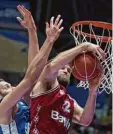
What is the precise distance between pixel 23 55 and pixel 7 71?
1.12 ft

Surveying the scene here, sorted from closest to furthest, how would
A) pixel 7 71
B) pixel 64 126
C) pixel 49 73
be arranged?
pixel 49 73
pixel 64 126
pixel 7 71

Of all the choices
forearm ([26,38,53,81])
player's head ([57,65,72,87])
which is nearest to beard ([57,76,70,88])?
player's head ([57,65,72,87])

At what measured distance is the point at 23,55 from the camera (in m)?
6.71

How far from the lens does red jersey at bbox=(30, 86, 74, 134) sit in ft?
8.64

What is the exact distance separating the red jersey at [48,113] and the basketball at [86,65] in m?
0.18

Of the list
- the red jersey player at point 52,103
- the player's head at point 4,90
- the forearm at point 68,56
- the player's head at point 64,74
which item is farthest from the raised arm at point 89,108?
the player's head at point 4,90

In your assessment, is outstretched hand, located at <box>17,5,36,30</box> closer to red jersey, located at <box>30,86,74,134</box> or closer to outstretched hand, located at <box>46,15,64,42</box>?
outstretched hand, located at <box>46,15,64,42</box>

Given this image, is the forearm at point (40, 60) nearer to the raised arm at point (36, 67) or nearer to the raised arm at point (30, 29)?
the raised arm at point (36, 67)

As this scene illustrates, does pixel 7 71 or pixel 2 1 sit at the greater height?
pixel 2 1

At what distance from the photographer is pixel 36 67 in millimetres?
2512

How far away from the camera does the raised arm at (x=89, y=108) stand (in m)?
2.67

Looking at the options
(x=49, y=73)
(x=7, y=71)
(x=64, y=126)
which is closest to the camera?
(x=49, y=73)

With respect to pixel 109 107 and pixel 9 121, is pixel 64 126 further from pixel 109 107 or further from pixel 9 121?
pixel 109 107

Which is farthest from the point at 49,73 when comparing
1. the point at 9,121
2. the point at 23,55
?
A: the point at 23,55
